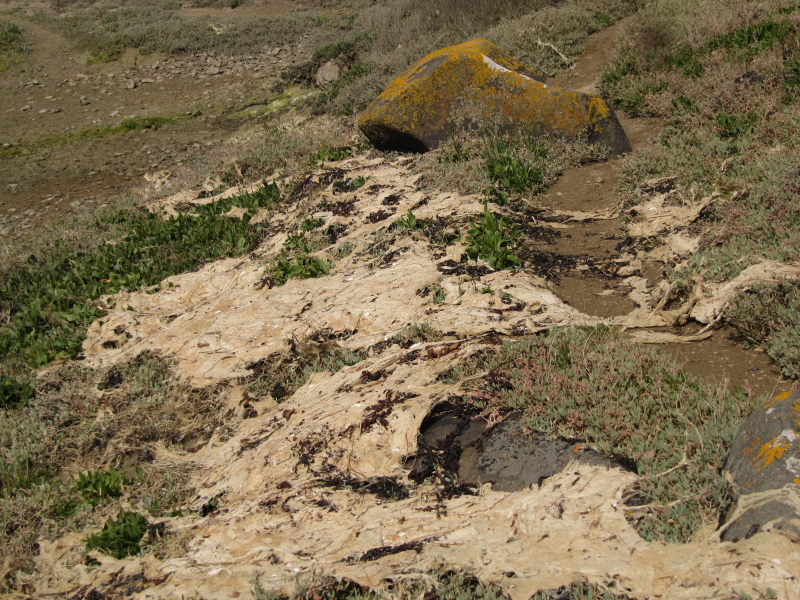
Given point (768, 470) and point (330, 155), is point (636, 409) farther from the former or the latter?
point (330, 155)

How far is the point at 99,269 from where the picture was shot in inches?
412

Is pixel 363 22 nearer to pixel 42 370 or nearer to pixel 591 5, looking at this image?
pixel 591 5

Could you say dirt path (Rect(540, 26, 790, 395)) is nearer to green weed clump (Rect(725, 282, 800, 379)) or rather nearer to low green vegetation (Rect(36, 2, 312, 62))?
green weed clump (Rect(725, 282, 800, 379))

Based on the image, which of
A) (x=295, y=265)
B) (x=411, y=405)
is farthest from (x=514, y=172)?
(x=411, y=405)

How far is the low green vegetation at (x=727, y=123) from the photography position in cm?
636

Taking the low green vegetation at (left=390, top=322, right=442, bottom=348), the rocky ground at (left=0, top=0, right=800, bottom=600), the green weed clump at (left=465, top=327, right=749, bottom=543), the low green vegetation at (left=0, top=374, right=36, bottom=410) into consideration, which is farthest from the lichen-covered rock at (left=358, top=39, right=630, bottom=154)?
the low green vegetation at (left=0, top=374, right=36, bottom=410)

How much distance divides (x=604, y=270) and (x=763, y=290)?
1.93m

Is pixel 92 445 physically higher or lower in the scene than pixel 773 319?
lower

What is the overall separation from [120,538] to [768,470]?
4504mm

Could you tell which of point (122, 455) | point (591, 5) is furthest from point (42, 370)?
point (591, 5)

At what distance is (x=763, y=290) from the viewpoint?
5672mm

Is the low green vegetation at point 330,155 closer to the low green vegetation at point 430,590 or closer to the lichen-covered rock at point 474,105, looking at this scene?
the lichen-covered rock at point 474,105

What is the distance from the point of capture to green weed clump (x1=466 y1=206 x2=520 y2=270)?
739 centimetres

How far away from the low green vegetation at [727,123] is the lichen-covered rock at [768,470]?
1.61m
